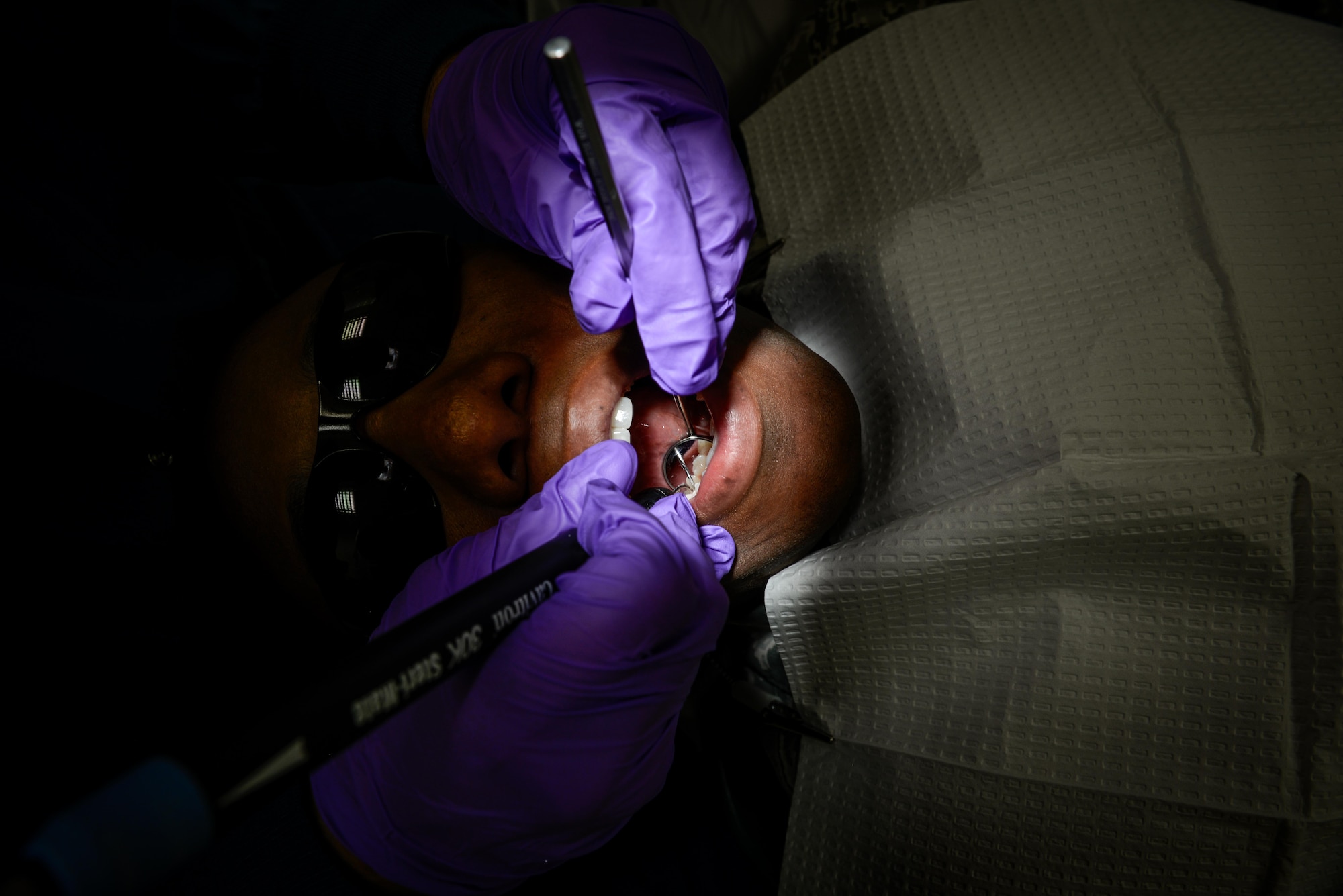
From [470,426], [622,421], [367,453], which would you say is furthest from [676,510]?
[367,453]

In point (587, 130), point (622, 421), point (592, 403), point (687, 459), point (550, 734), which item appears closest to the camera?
point (587, 130)

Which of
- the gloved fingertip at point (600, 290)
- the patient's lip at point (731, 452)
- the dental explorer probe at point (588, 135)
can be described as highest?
the dental explorer probe at point (588, 135)

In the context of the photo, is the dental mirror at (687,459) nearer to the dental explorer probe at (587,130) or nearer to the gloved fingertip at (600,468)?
the gloved fingertip at (600,468)

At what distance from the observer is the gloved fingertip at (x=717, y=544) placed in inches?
45.0

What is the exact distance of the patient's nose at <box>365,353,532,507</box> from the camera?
41.0 inches

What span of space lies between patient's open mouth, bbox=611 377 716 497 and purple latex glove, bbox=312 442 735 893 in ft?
0.84

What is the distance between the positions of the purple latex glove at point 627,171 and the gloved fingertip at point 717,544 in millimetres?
264

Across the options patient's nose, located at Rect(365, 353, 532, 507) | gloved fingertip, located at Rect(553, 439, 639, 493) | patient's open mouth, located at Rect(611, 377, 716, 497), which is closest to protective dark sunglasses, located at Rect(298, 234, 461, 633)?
patient's nose, located at Rect(365, 353, 532, 507)

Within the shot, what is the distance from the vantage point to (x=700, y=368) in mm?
1008

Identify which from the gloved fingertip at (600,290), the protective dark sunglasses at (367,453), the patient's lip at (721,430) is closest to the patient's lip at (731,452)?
the patient's lip at (721,430)

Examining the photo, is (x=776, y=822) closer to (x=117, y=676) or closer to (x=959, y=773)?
(x=959, y=773)

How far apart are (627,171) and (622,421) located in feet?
1.41

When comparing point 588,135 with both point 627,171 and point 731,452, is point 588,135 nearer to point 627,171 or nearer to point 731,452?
point 627,171

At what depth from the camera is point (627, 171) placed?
0.98 meters
